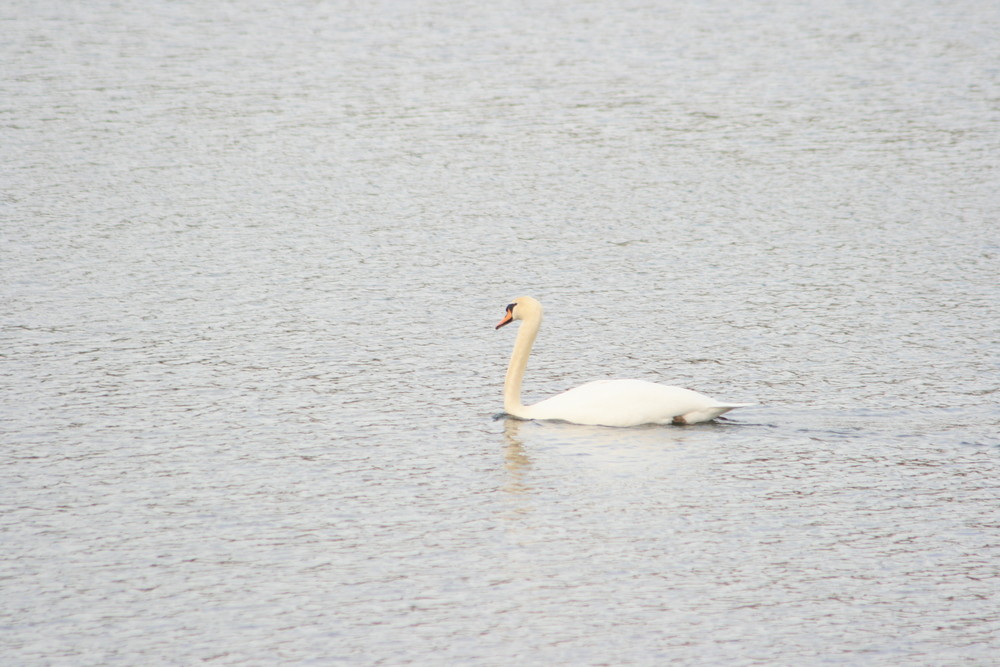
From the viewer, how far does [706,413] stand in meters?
10.9

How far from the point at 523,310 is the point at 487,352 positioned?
1160mm

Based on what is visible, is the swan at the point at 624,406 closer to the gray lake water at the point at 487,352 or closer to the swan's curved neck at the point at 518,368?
the swan's curved neck at the point at 518,368

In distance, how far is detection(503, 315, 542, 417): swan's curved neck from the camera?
11.3 meters

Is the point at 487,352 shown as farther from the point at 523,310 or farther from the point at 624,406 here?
the point at 624,406

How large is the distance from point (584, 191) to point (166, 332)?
6.96 meters

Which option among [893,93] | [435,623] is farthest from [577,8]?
[435,623]

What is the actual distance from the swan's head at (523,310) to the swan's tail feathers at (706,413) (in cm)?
145

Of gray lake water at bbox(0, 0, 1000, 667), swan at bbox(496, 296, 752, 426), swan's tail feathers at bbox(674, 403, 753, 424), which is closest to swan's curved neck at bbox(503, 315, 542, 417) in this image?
swan at bbox(496, 296, 752, 426)

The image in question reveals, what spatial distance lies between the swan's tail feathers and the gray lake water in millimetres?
128

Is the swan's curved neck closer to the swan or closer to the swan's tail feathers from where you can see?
the swan

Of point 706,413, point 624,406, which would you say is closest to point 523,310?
point 624,406

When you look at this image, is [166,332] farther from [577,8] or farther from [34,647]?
[577,8]

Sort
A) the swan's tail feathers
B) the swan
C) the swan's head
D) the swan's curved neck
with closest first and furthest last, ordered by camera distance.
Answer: the swan's tail feathers, the swan, the swan's curved neck, the swan's head

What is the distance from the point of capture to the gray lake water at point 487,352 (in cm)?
797
